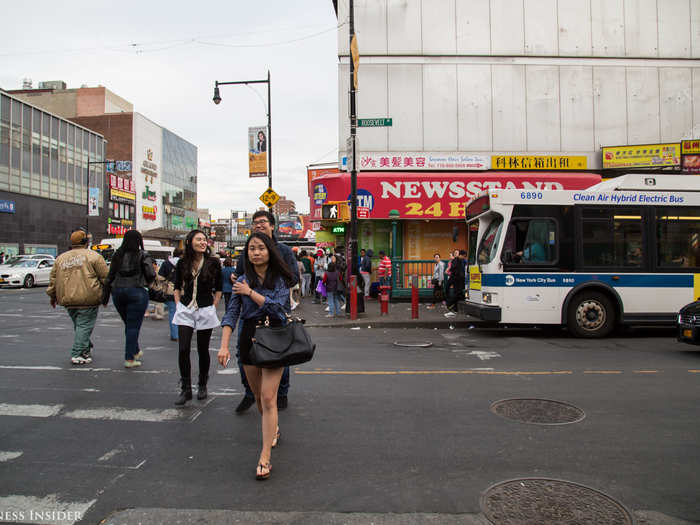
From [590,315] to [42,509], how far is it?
992 centimetres

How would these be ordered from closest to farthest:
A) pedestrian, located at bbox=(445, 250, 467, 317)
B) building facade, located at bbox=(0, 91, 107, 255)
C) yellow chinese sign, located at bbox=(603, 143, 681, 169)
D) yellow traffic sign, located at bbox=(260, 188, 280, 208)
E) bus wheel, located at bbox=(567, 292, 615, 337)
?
bus wheel, located at bbox=(567, 292, 615, 337)
pedestrian, located at bbox=(445, 250, 467, 317)
yellow chinese sign, located at bbox=(603, 143, 681, 169)
yellow traffic sign, located at bbox=(260, 188, 280, 208)
building facade, located at bbox=(0, 91, 107, 255)

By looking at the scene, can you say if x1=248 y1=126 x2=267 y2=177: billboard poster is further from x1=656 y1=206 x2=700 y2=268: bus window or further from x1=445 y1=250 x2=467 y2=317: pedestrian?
x1=656 y1=206 x2=700 y2=268: bus window

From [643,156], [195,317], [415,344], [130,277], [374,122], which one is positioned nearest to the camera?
[195,317]

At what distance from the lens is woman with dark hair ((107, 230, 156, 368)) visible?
674 centimetres

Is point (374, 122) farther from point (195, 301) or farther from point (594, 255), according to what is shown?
point (195, 301)

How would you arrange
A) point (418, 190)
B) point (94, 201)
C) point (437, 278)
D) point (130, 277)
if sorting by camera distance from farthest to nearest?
point (94, 201) → point (418, 190) → point (437, 278) → point (130, 277)

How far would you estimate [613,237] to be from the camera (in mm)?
10359

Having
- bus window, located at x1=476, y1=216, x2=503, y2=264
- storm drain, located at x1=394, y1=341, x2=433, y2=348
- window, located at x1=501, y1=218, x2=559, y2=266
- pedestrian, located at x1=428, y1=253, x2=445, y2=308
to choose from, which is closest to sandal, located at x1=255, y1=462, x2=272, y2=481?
storm drain, located at x1=394, y1=341, x2=433, y2=348

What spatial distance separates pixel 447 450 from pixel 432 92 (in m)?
18.4

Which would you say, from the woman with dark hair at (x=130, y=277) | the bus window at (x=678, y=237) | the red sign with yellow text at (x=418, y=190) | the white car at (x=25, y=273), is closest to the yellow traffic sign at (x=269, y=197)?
the red sign with yellow text at (x=418, y=190)

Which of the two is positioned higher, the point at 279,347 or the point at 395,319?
the point at 279,347

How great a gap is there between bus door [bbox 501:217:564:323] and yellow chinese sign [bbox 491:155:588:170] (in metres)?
10.4

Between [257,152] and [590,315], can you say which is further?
[257,152]

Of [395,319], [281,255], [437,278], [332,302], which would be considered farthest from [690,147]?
[281,255]
